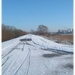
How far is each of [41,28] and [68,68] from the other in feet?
305

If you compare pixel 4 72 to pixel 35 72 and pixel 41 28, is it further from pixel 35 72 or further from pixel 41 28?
pixel 41 28

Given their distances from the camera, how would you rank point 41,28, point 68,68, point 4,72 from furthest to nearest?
point 41,28, point 68,68, point 4,72

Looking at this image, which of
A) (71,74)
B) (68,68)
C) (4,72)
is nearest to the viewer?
(71,74)

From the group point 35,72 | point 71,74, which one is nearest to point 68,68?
point 71,74

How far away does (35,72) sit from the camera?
Result: 5742 millimetres

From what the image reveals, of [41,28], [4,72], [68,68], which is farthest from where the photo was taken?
[41,28]

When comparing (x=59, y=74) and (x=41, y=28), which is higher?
(x=41, y=28)

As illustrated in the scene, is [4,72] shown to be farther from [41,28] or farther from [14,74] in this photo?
[41,28]

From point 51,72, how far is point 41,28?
307ft

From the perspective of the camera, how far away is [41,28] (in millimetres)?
98938

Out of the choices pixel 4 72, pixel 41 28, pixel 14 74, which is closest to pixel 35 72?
pixel 14 74

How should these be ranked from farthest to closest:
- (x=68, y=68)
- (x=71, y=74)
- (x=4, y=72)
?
(x=68, y=68)
(x=4, y=72)
(x=71, y=74)

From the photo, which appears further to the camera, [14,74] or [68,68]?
[68,68]

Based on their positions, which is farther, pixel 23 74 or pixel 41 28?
pixel 41 28
